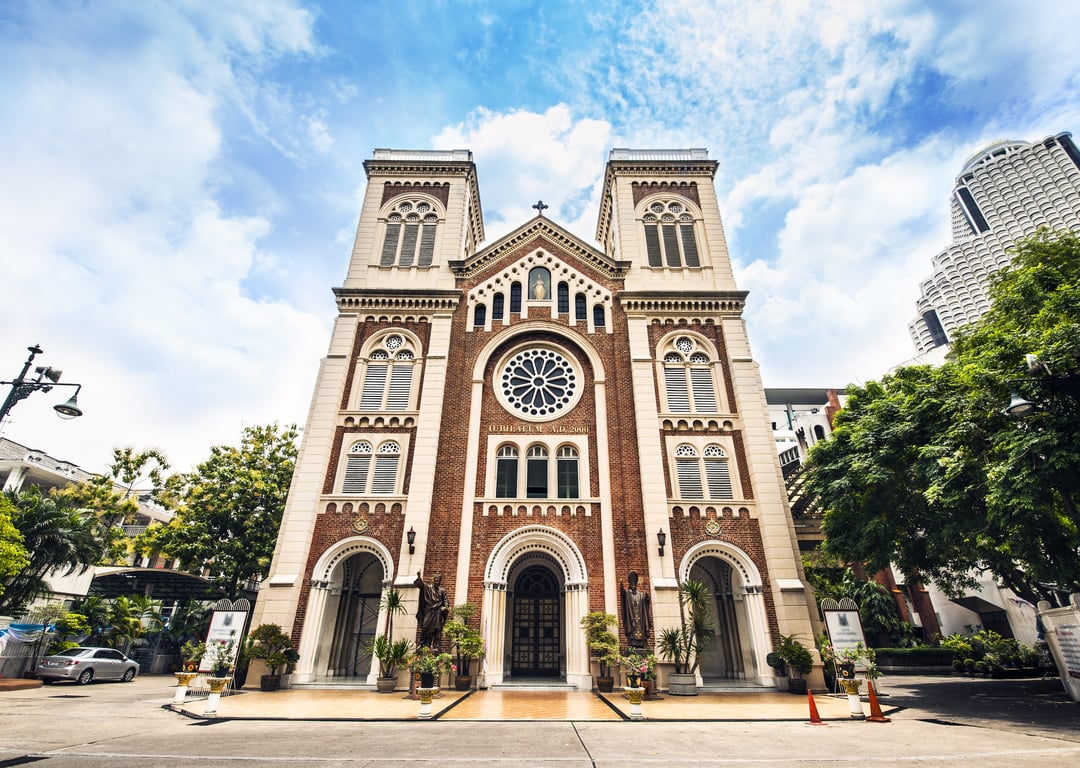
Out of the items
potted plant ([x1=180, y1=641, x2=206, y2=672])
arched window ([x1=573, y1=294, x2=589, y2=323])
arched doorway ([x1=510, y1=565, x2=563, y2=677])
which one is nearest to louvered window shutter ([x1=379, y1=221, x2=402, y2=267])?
arched window ([x1=573, y1=294, x2=589, y2=323])

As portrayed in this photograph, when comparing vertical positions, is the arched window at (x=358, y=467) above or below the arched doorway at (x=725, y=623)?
above

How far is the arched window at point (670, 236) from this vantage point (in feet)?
89.0

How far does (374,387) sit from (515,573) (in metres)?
9.97

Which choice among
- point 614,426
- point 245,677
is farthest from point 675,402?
point 245,677

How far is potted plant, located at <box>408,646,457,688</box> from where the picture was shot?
14.6 m

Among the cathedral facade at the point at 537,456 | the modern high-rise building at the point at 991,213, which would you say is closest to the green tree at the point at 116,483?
the cathedral facade at the point at 537,456

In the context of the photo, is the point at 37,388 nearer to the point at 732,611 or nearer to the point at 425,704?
the point at 425,704

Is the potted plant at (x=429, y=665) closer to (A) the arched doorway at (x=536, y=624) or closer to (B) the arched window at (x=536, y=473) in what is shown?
(A) the arched doorway at (x=536, y=624)

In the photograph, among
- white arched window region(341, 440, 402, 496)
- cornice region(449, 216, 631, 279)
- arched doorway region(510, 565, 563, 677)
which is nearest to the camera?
arched doorway region(510, 565, 563, 677)

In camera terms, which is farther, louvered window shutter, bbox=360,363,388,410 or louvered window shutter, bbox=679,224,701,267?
louvered window shutter, bbox=679,224,701,267

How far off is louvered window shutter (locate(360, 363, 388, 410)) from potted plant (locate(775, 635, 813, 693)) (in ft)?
58.1

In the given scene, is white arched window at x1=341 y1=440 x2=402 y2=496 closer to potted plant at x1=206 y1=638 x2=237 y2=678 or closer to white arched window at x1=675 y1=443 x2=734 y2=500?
potted plant at x1=206 y1=638 x2=237 y2=678

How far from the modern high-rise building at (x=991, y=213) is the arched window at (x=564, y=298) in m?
101

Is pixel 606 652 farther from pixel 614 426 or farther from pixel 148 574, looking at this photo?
pixel 148 574
